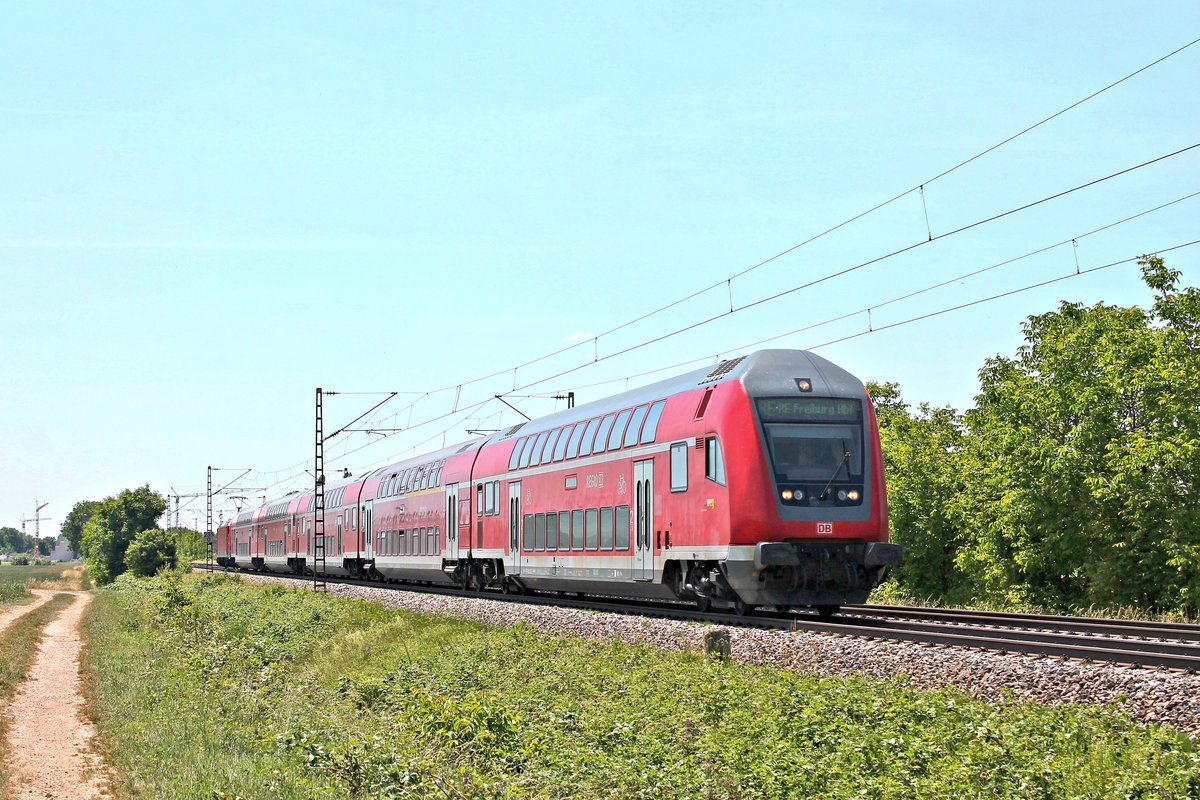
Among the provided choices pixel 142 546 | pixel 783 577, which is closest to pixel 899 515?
pixel 783 577

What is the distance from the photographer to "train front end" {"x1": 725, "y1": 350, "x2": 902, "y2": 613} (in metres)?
20.4

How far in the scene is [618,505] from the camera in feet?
82.9

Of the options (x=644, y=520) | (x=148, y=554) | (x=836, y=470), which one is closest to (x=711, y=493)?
(x=836, y=470)

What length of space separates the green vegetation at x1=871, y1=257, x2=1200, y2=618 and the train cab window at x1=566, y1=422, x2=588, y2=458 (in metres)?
15.2

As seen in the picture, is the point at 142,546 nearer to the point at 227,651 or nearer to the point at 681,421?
the point at 227,651

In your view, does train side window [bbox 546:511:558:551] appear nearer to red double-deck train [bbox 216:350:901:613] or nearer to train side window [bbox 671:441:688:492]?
red double-deck train [bbox 216:350:901:613]

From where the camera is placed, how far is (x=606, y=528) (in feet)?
84.6

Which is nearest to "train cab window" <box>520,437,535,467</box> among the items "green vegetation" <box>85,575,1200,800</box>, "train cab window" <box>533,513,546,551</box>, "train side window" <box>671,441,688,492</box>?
"train cab window" <box>533,513,546,551</box>

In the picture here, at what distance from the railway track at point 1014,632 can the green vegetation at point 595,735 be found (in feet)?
5.40

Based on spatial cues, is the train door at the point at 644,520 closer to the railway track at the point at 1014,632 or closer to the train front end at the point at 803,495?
the railway track at the point at 1014,632

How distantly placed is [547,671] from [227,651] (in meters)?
12.8

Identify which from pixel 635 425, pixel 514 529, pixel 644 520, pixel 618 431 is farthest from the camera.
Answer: pixel 514 529

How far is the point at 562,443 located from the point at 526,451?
2901 mm

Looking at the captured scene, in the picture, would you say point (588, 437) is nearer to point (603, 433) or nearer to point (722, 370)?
point (603, 433)
